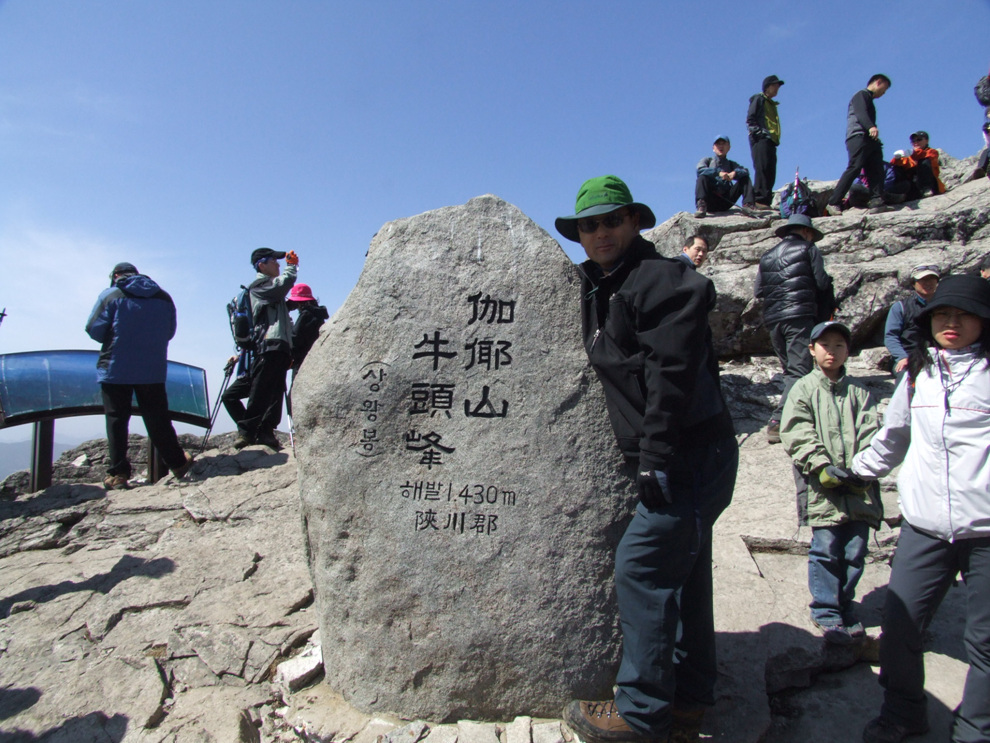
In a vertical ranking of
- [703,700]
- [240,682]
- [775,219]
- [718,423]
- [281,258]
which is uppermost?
[775,219]

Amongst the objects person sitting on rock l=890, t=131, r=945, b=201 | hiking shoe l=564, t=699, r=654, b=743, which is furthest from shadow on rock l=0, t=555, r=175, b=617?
person sitting on rock l=890, t=131, r=945, b=201

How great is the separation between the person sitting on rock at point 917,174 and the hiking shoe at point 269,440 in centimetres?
1185

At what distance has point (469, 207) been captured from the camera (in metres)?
3.43

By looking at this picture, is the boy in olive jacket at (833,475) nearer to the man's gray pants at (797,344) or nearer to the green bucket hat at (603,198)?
the green bucket hat at (603,198)

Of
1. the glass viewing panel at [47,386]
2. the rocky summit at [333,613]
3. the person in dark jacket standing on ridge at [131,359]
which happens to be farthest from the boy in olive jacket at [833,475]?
the glass viewing panel at [47,386]

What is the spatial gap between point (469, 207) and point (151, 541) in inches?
170

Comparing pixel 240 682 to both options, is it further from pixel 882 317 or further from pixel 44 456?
pixel 882 317

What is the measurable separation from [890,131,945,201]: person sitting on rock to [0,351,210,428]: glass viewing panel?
522 inches

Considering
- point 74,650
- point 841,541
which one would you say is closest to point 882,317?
point 841,541

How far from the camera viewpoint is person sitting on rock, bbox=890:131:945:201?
11.4 meters

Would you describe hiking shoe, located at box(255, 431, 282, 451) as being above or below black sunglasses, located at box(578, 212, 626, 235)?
below

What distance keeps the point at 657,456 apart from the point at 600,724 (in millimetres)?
1259

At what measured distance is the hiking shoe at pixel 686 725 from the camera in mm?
2842

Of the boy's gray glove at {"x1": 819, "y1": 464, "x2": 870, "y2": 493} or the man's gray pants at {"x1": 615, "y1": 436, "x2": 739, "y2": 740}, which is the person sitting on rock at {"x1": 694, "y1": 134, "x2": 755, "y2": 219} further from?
the man's gray pants at {"x1": 615, "y1": 436, "x2": 739, "y2": 740}
